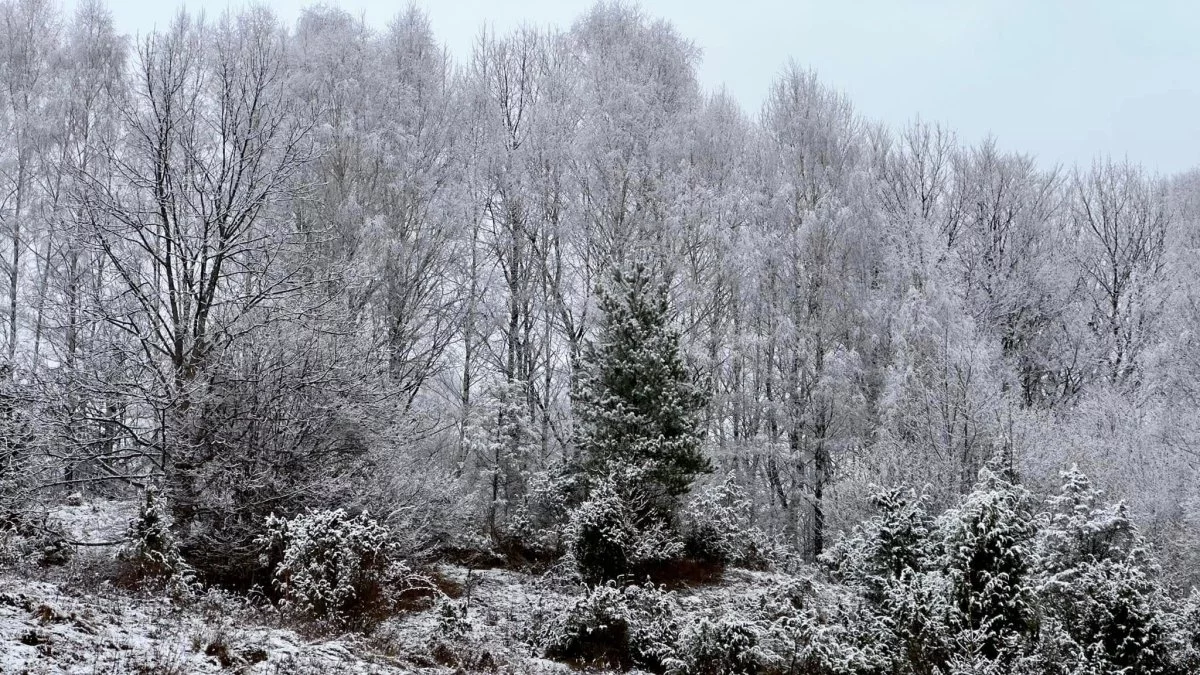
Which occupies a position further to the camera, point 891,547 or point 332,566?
point 891,547

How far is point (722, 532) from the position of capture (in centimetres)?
1582

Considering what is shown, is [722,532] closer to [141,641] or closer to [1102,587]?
[1102,587]

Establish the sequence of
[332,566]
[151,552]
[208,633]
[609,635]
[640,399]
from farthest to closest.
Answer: [640,399]
[609,635]
[332,566]
[151,552]
[208,633]

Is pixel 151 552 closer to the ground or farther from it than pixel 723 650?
farther from it

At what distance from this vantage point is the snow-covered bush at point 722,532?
15.6 m

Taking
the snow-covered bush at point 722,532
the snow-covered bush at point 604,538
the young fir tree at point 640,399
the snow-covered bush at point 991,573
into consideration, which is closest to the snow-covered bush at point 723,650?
the snow-covered bush at point 991,573

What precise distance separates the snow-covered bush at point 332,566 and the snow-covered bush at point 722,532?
697 centimetres

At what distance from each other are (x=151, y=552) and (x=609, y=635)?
211 inches

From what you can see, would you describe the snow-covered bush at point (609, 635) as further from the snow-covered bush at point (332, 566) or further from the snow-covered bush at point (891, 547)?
the snow-covered bush at point (891, 547)

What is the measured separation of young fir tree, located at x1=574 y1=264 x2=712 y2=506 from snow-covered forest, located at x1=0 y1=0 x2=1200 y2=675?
82 mm

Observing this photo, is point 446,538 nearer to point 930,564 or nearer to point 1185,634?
point 930,564

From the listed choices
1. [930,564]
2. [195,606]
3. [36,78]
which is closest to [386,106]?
[36,78]

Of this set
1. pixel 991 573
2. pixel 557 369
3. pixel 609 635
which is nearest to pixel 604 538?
pixel 609 635

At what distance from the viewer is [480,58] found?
21.6 meters
